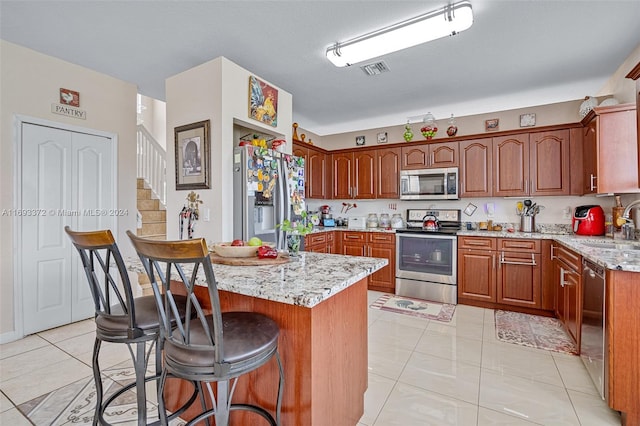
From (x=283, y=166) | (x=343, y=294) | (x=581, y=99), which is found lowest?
(x=343, y=294)

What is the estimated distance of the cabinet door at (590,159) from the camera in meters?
2.96

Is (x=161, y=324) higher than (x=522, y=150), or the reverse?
(x=522, y=150)

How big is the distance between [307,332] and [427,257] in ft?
10.4

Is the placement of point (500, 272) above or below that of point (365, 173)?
below

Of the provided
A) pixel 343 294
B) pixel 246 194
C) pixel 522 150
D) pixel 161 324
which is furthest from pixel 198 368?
pixel 522 150

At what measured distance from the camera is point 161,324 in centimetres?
120

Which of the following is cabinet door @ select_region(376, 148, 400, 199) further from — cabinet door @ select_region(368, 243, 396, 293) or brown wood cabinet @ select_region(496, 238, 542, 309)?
brown wood cabinet @ select_region(496, 238, 542, 309)


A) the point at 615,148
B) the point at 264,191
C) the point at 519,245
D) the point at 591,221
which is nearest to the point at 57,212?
the point at 264,191

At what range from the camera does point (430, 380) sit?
214 centimetres

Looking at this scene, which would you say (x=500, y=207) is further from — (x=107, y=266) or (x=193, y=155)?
(x=107, y=266)

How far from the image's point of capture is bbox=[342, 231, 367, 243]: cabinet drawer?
14.9 feet

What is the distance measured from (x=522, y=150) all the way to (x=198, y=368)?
4264 millimetres

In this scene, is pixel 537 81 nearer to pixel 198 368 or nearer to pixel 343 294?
pixel 343 294

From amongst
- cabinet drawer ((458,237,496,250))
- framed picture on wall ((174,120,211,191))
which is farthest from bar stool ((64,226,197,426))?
cabinet drawer ((458,237,496,250))
